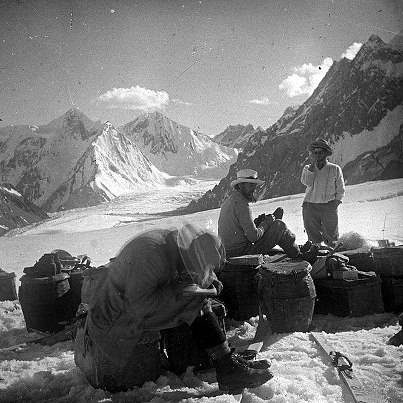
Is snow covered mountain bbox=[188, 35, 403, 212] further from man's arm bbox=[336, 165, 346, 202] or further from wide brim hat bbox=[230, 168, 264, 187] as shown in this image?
wide brim hat bbox=[230, 168, 264, 187]

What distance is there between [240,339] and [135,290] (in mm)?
1600

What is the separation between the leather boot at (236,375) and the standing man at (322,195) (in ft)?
10.9

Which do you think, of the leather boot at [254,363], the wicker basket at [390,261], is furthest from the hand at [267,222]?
the leather boot at [254,363]

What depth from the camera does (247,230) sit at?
3986 millimetres

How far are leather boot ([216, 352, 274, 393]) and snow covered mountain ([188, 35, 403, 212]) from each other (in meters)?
41.8

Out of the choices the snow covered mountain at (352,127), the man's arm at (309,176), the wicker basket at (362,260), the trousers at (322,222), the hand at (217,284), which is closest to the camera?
the hand at (217,284)

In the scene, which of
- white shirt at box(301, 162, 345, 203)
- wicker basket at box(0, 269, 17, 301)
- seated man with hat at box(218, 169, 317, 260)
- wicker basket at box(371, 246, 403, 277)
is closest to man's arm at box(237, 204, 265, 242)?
seated man with hat at box(218, 169, 317, 260)

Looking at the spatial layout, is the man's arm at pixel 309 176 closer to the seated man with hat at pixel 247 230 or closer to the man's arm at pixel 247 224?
the seated man with hat at pixel 247 230

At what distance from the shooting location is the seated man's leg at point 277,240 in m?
4.10

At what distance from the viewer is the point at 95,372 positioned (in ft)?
8.29

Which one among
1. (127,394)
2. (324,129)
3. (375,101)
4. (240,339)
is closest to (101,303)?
(127,394)

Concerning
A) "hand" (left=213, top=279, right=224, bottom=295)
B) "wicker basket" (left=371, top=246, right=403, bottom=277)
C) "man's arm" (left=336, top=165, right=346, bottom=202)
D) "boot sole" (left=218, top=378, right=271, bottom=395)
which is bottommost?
"boot sole" (left=218, top=378, right=271, bottom=395)

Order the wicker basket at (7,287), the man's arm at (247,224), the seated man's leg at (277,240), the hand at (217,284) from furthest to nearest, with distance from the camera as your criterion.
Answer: the wicker basket at (7,287)
the seated man's leg at (277,240)
the man's arm at (247,224)
the hand at (217,284)

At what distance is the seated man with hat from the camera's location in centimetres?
402
